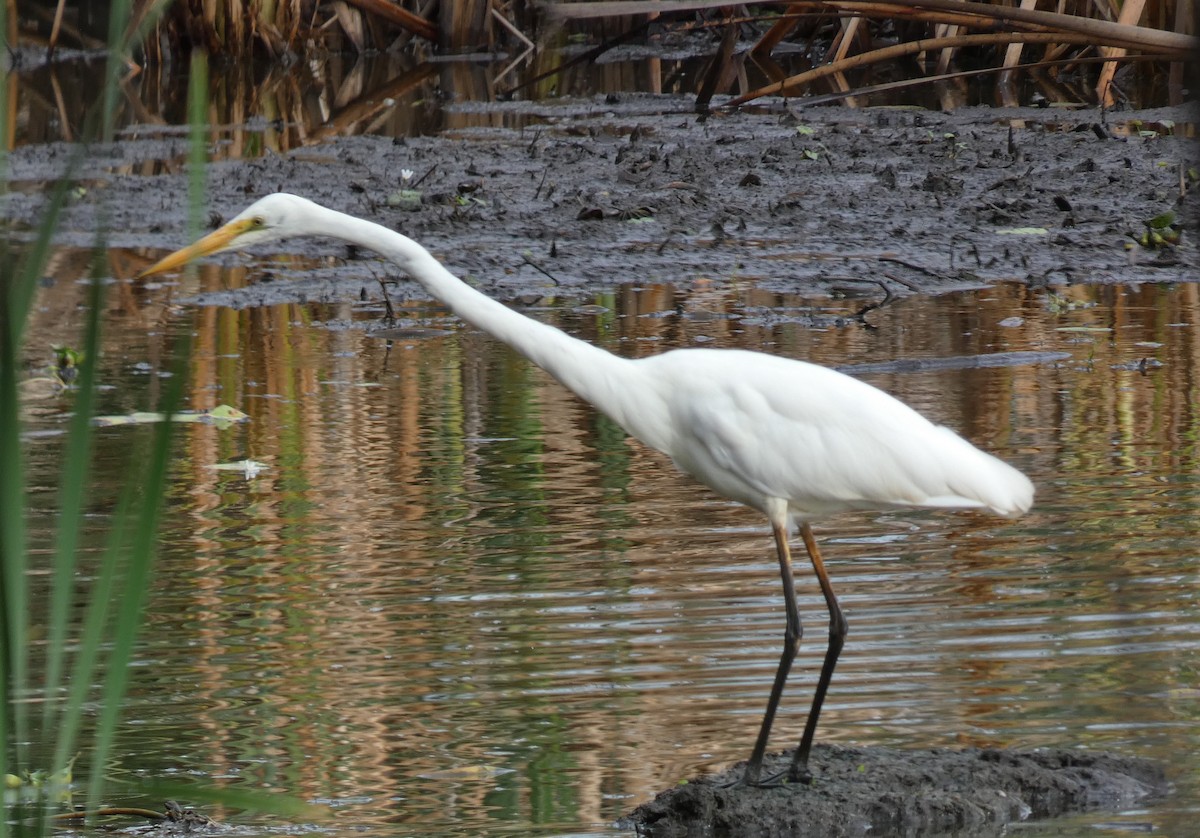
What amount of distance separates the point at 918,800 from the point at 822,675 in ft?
1.35

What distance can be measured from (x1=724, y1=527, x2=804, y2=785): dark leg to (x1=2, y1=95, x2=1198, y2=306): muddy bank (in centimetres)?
465

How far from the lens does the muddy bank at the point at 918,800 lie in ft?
11.8

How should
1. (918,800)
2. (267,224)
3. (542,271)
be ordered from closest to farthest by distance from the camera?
(918,800)
(267,224)
(542,271)

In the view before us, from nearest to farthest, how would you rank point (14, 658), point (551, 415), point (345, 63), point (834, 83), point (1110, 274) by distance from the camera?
1. point (14, 658)
2. point (551, 415)
3. point (1110, 274)
4. point (834, 83)
5. point (345, 63)

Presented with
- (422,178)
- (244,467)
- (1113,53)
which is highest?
(1113,53)

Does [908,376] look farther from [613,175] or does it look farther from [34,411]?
[613,175]

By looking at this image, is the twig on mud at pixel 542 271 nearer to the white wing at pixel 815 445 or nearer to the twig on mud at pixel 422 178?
the twig on mud at pixel 422 178

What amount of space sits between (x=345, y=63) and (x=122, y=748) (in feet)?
55.3

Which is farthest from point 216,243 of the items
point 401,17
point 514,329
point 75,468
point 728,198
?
point 401,17

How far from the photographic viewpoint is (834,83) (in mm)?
17062

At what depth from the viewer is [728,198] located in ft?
35.8

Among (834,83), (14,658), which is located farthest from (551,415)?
(834,83)

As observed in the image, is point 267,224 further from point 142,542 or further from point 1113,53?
point 1113,53

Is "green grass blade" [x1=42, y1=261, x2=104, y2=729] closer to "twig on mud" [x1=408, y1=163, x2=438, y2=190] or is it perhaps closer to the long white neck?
the long white neck
